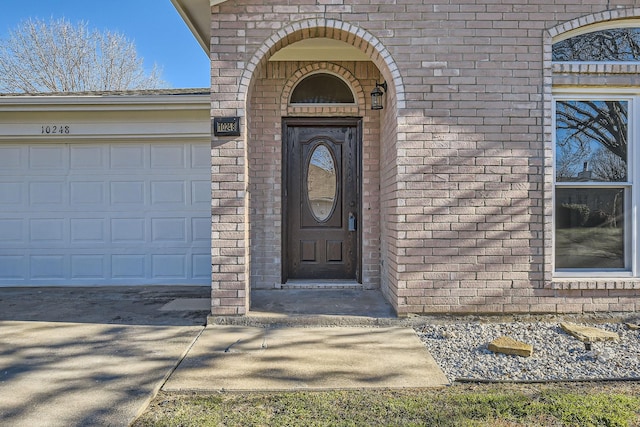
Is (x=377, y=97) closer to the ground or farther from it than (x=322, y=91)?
closer to the ground

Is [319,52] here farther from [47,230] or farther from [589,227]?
[47,230]

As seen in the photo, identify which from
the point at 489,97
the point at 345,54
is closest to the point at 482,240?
the point at 489,97

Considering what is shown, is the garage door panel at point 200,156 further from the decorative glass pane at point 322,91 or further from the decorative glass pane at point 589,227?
the decorative glass pane at point 589,227

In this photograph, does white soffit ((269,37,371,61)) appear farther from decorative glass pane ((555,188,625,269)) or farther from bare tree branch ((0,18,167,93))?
bare tree branch ((0,18,167,93))

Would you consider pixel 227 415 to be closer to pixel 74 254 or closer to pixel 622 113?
pixel 622 113

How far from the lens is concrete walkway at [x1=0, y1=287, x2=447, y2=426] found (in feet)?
9.50

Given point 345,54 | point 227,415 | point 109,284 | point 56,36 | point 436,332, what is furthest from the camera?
point 56,36

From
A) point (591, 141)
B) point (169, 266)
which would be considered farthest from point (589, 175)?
point (169, 266)

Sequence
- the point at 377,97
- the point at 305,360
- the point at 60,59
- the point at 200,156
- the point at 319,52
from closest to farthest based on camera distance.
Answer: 1. the point at 305,360
2. the point at 377,97
3. the point at 319,52
4. the point at 200,156
5. the point at 60,59

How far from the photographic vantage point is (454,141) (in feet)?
14.5

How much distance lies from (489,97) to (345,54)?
77.7 inches

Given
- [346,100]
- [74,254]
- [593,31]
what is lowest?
[74,254]

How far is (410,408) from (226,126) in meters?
3.11

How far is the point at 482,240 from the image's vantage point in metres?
4.44
